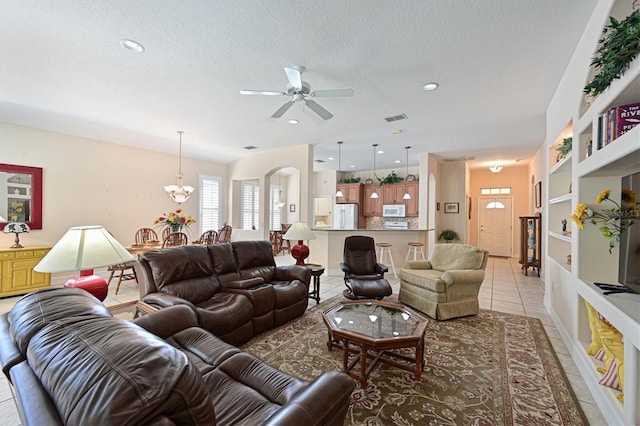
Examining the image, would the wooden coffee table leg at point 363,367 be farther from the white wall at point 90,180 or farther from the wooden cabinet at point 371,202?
the wooden cabinet at point 371,202

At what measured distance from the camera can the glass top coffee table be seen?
2.10 metres

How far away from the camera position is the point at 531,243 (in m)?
6.24

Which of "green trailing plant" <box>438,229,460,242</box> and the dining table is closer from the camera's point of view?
the dining table

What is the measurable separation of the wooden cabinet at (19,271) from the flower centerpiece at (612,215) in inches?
275

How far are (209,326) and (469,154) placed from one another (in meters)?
7.04

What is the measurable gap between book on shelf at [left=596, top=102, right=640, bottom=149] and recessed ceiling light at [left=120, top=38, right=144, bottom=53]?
3824mm

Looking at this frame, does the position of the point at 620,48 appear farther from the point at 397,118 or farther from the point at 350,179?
the point at 350,179

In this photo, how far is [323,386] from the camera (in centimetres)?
114

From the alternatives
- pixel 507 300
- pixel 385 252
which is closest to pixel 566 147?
pixel 507 300

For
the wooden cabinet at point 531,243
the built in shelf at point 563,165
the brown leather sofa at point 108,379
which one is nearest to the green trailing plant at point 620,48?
the built in shelf at point 563,165

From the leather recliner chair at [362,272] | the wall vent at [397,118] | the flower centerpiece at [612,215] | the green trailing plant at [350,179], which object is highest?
the wall vent at [397,118]

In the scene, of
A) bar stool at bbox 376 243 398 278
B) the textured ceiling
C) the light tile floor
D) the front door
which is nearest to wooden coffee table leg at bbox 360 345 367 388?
the light tile floor

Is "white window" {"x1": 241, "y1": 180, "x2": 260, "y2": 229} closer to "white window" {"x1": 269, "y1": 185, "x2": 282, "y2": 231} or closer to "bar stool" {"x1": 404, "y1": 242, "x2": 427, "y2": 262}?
"white window" {"x1": 269, "y1": 185, "x2": 282, "y2": 231}

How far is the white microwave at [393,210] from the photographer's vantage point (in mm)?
8391
